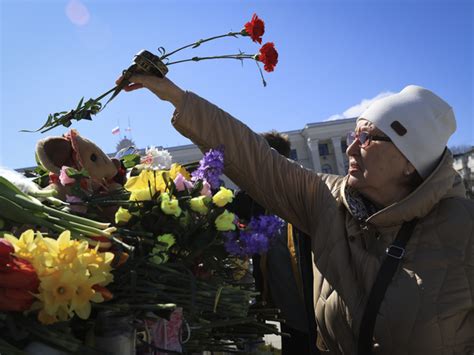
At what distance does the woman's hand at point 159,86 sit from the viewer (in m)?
1.40

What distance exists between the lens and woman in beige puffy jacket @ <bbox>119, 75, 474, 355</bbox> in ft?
4.96

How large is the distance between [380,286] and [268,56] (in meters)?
0.88

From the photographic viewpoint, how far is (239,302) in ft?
3.60

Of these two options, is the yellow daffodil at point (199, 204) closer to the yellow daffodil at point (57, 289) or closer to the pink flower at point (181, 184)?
the pink flower at point (181, 184)

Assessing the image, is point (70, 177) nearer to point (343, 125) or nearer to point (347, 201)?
point (347, 201)

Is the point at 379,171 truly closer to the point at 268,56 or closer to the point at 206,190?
the point at 268,56

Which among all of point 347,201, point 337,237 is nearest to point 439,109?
point 347,201

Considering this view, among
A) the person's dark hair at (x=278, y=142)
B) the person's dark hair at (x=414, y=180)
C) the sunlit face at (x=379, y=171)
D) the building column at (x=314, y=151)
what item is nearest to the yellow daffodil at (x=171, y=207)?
the sunlit face at (x=379, y=171)

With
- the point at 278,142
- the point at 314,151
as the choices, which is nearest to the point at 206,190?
the point at 278,142

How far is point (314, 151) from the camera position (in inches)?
1928

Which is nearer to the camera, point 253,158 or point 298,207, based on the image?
point 253,158

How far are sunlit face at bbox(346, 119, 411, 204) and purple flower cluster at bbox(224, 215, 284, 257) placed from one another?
747mm

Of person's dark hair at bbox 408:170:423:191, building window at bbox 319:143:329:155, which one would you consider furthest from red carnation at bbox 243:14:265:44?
building window at bbox 319:143:329:155

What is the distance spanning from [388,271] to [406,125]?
23.3 inches
